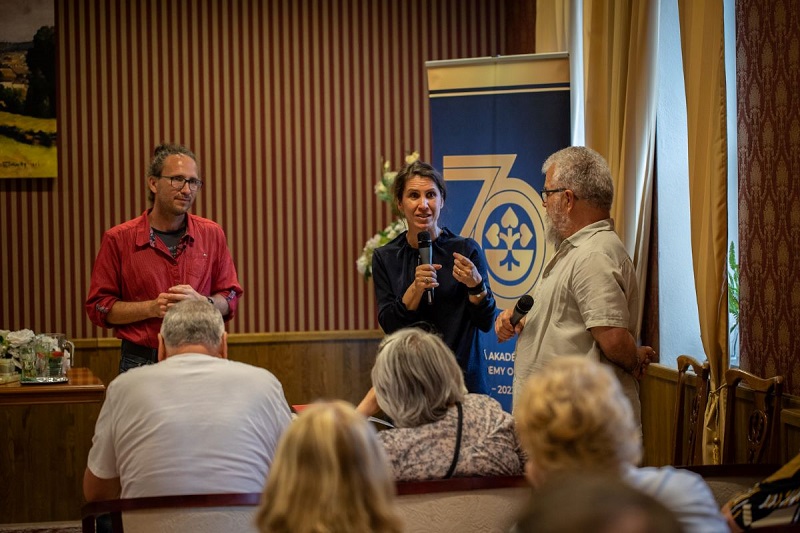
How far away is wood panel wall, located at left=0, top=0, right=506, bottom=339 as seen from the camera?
637 centimetres

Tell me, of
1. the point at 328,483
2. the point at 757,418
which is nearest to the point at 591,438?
the point at 328,483

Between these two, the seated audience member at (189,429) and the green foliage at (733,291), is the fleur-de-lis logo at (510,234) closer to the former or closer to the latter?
the green foliage at (733,291)

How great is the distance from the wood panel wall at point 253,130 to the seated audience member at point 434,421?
4354 millimetres

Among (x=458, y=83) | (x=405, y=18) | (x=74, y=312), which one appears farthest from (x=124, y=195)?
(x=458, y=83)

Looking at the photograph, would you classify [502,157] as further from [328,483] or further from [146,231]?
[328,483]

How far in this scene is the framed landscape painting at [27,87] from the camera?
243 inches

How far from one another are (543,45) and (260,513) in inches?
189

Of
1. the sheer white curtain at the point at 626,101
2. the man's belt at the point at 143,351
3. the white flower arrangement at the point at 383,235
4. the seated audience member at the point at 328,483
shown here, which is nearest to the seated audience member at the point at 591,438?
the seated audience member at the point at 328,483

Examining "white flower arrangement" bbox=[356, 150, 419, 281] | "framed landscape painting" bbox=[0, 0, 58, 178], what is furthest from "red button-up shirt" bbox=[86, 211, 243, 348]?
"framed landscape painting" bbox=[0, 0, 58, 178]

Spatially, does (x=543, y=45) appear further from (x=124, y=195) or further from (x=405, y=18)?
(x=124, y=195)

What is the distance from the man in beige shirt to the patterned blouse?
2.29 feet

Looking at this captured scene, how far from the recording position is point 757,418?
3080mm

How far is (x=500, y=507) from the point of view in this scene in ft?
7.04

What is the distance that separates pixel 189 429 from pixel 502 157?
8.95ft
